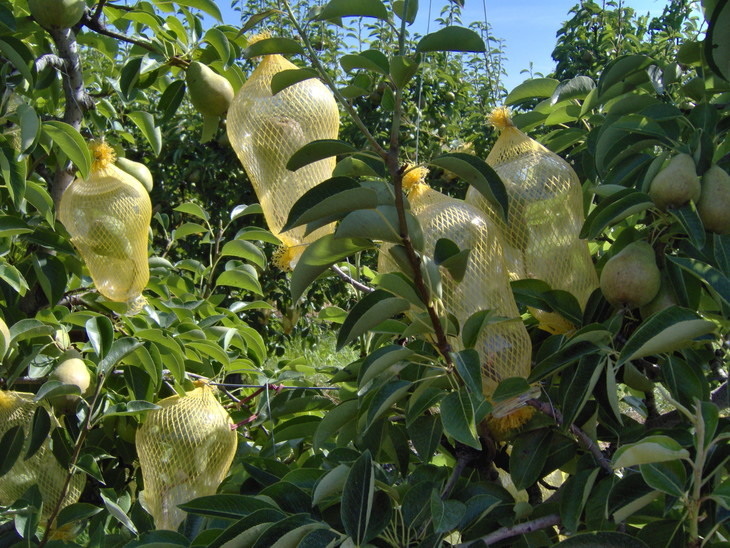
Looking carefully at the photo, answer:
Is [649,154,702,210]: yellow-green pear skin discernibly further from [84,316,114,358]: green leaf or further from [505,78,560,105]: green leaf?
[84,316,114,358]: green leaf

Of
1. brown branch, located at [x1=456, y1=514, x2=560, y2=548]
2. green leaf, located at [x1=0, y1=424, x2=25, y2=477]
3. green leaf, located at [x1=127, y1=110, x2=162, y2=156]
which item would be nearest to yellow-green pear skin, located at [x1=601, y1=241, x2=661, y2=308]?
brown branch, located at [x1=456, y1=514, x2=560, y2=548]

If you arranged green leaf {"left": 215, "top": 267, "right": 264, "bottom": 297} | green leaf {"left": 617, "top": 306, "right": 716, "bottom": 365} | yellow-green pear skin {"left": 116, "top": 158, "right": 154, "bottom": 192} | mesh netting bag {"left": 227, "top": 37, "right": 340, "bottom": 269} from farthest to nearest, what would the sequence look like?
green leaf {"left": 215, "top": 267, "right": 264, "bottom": 297} → yellow-green pear skin {"left": 116, "top": 158, "right": 154, "bottom": 192} → mesh netting bag {"left": 227, "top": 37, "right": 340, "bottom": 269} → green leaf {"left": 617, "top": 306, "right": 716, "bottom": 365}

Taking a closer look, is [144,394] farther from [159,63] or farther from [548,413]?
[548,413]

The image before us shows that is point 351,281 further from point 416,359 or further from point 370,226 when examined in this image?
point 370,226

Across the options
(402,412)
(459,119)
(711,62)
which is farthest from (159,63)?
(459,119)

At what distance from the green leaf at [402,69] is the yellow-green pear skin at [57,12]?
0.85 m

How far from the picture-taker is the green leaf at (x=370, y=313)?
80 centimetres

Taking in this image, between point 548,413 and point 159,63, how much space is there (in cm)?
107

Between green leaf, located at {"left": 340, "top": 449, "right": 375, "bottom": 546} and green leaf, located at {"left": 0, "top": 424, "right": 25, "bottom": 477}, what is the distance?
0.87m

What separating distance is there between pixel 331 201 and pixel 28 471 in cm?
113

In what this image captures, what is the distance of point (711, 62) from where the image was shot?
2.86ft

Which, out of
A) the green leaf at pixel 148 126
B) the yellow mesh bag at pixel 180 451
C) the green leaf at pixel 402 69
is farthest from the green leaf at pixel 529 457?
the green leaf at pixel 148 126

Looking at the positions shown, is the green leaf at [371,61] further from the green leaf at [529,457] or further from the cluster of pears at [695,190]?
the green leaf at [529,457]

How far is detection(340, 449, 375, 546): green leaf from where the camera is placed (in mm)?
742
